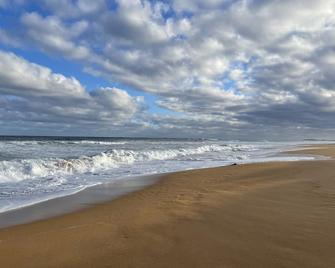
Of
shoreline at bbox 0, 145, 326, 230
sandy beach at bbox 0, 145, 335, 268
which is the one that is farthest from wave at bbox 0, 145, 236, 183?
sandy beach at bbox 0, 145, 335, 268

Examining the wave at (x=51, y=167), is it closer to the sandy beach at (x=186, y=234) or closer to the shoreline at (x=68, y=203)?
the shoreline at (x=68, y=203)

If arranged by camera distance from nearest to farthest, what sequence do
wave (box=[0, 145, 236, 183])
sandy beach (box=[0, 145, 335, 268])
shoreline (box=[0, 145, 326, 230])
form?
sandy beach (box=[0, 145, 335, 268]) → shoreline (box=[0, 145, 326, 230]) → wave (box=[0, 145, 236, 183])

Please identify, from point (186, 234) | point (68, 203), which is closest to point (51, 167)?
point (68, 203)

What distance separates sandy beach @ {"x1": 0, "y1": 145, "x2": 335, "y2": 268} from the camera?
12.8 ft

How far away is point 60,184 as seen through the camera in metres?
10.7

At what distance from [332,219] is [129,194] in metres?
4.99

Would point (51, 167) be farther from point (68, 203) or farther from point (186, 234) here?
point (186, 234)

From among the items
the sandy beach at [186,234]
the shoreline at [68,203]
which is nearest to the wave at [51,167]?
the shoreline at [68,203]

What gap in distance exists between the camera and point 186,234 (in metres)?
4.84

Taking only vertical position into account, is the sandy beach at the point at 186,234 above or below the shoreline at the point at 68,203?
above

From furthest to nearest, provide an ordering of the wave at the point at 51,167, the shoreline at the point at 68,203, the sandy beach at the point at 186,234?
the wave at the point at 51,167, the shoreline at the point at 68,203, the sandy beach at the point at 186,234

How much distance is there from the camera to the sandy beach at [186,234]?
390 cm

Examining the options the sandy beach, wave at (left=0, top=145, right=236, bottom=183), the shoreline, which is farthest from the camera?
wave at (left=0, top=145, right=236, bottom=183)

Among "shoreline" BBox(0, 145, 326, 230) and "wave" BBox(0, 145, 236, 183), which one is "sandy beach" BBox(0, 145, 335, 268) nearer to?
"shoreline" BBox(0, 145, 326, 230)
